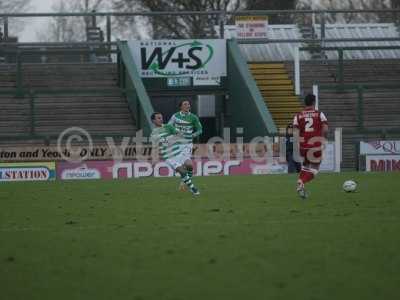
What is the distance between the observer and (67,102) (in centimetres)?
3728

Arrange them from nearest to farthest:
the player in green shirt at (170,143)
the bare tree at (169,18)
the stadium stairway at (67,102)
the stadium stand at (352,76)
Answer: the player in green shirt at (170,143) < the stadium stairway at (67,102) < the stadium stand at (352,76) < the bare tree at (169,18)

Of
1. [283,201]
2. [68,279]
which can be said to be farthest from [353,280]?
[283,201]

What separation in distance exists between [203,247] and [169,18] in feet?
145

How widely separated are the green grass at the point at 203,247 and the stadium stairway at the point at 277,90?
18.6 m

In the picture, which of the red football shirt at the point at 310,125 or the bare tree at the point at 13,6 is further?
the bare tree at the point at 13,6

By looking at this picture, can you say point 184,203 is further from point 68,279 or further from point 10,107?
point 10,107

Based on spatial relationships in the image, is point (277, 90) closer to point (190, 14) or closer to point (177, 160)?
point (190, 14)

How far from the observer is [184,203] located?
17.7 meters

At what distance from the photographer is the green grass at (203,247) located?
8.60m

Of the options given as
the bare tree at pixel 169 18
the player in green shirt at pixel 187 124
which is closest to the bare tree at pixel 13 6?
the bare tree at pixel 169 18

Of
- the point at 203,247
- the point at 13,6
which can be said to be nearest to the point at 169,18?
the point at 13,6

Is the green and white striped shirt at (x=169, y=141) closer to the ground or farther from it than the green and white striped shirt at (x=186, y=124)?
closer to the ground

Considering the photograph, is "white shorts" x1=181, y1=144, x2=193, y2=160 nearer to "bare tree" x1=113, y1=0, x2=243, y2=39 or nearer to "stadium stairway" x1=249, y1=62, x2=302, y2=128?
"stadium stairway" x1=249, y1=62, x2=302, y2=128

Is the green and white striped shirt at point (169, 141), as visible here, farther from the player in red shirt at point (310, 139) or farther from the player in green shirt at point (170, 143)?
the player in red shirt at point (310, 139)
